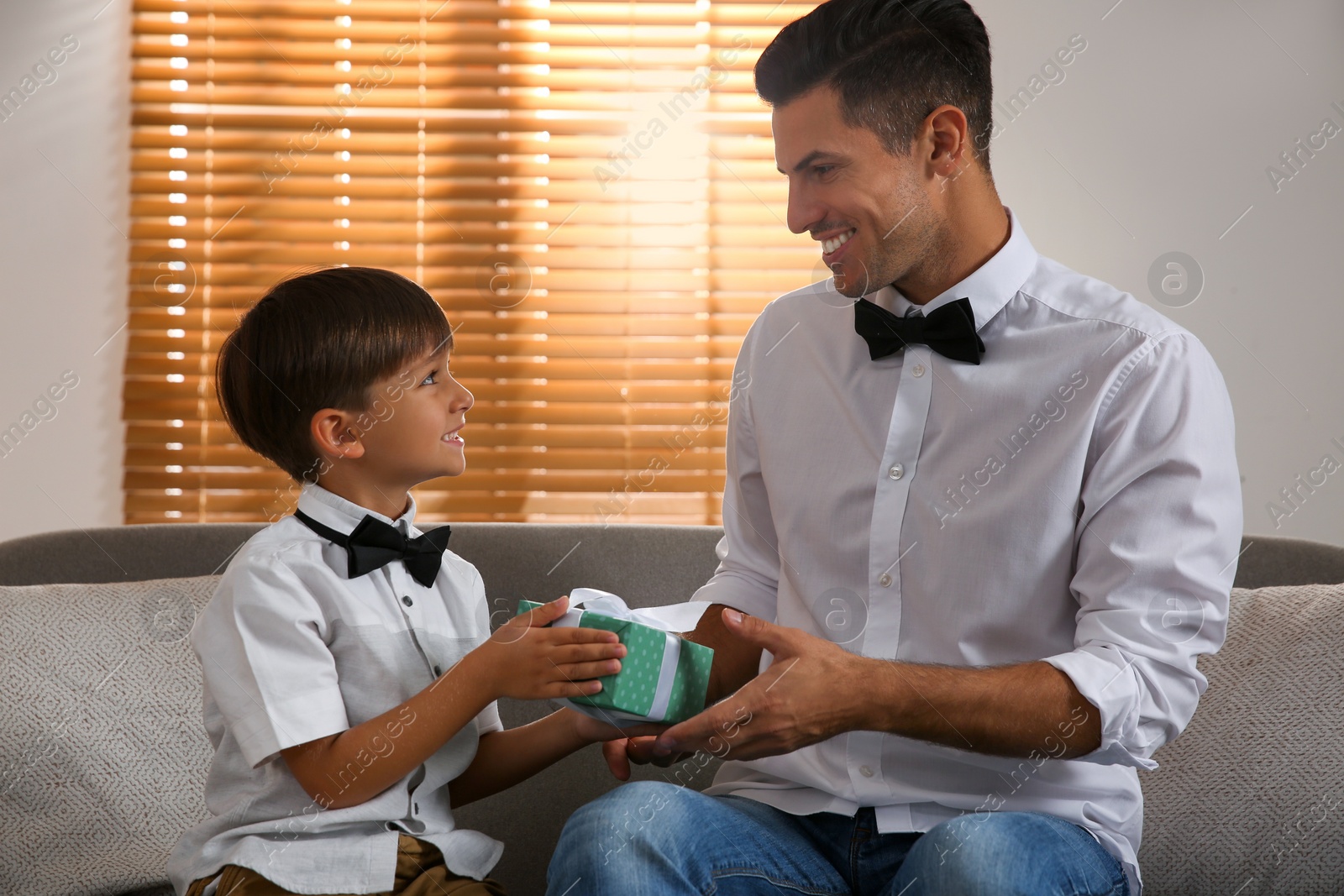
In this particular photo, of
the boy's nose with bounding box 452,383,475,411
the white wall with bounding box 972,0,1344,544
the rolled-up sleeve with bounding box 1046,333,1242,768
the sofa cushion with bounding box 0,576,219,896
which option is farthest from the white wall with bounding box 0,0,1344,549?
the boy's nose with bounding box 452,383,475,411

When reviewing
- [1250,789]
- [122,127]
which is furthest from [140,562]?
[1250,789]

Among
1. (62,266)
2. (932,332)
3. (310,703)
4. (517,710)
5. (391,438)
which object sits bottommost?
(517,710)

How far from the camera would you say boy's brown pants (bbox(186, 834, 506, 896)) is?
97 centimetres

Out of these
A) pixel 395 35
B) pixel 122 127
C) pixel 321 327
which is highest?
pixel 395 35

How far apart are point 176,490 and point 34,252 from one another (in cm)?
57

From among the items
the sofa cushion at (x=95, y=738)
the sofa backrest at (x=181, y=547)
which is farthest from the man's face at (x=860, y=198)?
the sofa cushion at (x=95, y=738)

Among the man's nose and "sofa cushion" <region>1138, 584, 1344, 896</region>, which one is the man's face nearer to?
the man's nose

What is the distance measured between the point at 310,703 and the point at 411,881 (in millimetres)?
198

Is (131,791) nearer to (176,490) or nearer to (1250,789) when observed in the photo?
(176,490)

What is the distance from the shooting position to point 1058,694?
3.16 feet

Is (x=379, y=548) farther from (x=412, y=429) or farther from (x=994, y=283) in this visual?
(x=994, y=283)

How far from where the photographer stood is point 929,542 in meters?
1.15

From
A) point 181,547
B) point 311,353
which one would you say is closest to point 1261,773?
point 311,353

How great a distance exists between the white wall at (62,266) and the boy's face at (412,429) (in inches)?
56.8
